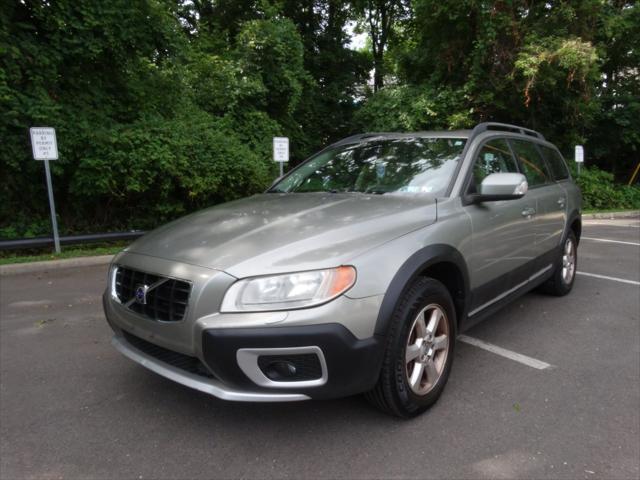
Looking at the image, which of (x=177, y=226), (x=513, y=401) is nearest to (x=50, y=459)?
(x=177, y=226)

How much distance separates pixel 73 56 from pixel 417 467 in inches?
344

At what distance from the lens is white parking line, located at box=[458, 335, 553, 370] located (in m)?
3.37

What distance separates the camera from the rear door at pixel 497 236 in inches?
123

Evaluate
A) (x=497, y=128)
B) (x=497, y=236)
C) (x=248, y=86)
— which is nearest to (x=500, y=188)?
(x=497, y=236)

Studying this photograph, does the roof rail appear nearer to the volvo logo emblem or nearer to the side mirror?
the side mirror

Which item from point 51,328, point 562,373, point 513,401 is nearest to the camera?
point 513,401

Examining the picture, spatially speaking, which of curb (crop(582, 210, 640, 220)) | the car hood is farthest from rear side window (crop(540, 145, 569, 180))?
curb (crop(582, 210, 640, 220))

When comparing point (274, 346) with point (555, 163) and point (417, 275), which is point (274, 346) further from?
point (555, 163)

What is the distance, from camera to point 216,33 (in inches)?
565

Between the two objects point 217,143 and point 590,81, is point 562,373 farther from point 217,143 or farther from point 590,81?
point 590,81

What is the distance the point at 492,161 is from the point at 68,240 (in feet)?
21.9

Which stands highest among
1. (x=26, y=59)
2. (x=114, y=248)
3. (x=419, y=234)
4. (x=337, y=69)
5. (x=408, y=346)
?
(x=337, y=69)

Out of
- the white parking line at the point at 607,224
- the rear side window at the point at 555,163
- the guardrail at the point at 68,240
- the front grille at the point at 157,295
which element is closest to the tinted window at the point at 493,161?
the rear side window at the point at 555,163

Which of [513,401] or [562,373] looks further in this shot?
[562,373]
